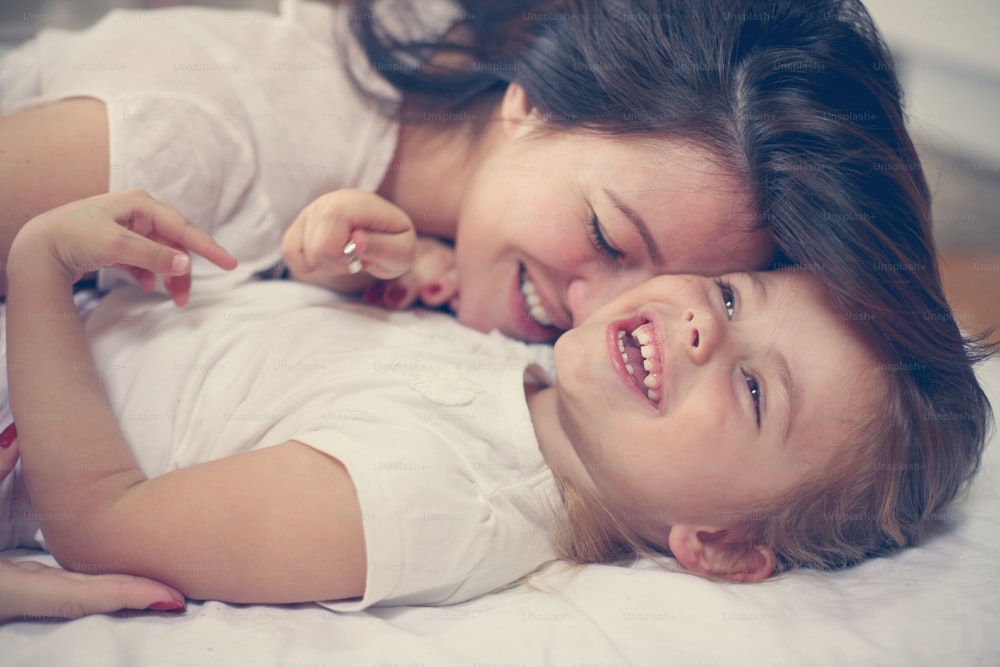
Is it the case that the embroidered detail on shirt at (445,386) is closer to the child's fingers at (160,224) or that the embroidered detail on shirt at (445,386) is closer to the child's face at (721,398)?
the child's face at (721,398)

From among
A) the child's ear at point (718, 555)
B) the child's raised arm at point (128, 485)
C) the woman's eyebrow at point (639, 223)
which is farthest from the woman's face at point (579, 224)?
the child's raised arm at point (128, 485)

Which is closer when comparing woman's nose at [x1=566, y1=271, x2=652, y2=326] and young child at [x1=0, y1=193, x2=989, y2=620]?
young child at [x1=0, y1=193, x2=989, y2=620]

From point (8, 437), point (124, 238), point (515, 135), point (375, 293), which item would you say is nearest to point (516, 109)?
point (515, 135)

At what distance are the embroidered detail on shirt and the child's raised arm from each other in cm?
16

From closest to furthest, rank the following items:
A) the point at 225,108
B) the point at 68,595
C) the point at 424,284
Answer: the point at 68,595 → the point at 225,108 → the point at 424,284

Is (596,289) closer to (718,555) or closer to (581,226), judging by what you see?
(581,226)

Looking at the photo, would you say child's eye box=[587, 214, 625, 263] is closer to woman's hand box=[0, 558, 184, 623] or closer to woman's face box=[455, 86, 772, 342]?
woman's face box=[455, 86, 772, 342]

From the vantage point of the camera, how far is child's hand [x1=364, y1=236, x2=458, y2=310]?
1220 mm

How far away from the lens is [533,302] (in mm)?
1191

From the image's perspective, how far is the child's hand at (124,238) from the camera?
0.90m

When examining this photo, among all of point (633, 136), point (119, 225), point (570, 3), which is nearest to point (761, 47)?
point (633, 136)

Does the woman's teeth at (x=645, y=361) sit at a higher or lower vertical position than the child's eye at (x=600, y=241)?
lower

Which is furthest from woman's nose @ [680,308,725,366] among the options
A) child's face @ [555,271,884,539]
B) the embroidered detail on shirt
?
the embroidered detail on shirt

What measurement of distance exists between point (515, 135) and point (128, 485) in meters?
0.71
